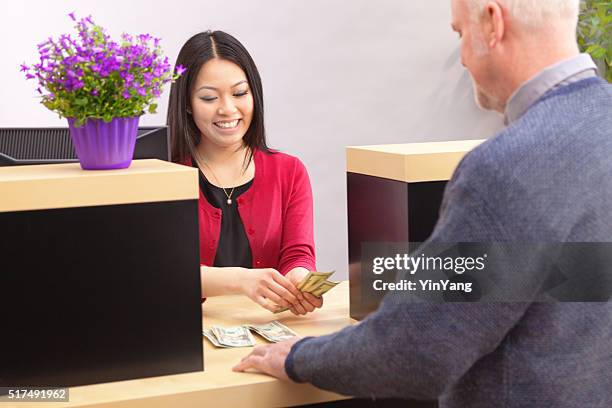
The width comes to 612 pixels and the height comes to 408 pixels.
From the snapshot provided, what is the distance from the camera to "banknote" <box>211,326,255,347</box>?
1.95 m

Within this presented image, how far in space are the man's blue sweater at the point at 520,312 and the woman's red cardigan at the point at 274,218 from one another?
1338mm

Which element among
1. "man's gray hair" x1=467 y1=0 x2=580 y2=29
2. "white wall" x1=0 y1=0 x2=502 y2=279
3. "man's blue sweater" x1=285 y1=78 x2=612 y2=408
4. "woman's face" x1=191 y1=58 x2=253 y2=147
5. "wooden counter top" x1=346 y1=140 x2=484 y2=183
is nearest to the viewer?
"man's blue sweater" x1=285 y1=78 x2=612 y2=408

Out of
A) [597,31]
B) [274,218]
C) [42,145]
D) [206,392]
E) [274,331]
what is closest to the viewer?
[206,392]

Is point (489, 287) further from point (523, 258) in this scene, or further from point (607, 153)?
point (607, 153)

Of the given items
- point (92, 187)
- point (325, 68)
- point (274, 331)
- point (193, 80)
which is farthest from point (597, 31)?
point (92, 187)

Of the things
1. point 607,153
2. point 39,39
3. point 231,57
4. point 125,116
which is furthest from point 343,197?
point 607,153

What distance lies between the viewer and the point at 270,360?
66.0 inches

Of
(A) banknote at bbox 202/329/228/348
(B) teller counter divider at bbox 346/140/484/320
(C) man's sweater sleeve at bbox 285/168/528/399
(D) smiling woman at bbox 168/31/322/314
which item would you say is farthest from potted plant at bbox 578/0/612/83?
(C) man's sweater sleeve at bbox 285/168/528/399

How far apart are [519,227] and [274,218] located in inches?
62.6

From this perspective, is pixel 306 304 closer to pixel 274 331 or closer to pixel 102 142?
pixel 274 331

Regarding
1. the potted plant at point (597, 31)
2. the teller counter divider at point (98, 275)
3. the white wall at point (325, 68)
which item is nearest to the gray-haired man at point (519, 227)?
the teller counter divider at point (98, 275)

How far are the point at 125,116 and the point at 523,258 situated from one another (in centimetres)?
89

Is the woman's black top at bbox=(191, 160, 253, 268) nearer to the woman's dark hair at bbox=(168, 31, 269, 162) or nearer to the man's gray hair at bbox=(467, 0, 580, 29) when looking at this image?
the woman's dark hair at bbox=(168, 31, 269, 162)

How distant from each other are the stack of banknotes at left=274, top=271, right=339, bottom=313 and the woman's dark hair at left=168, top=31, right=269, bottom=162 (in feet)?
2.73
